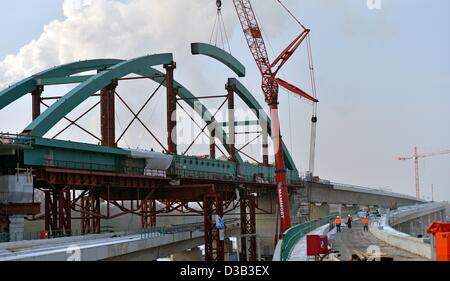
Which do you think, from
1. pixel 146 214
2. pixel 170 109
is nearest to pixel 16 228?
pixel 146 214

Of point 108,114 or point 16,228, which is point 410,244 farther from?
point 108,114

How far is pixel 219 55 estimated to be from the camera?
329 feet

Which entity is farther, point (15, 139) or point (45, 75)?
point (45, 75)

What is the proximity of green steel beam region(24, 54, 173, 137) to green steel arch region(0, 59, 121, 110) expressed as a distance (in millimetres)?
8082

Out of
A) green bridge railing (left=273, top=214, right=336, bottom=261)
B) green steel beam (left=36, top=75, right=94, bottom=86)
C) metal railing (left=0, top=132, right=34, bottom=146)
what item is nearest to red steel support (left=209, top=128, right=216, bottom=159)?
green bridge railing (left=273, top=214, right=336, bottom=261)

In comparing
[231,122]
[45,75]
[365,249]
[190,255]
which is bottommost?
[190,255]

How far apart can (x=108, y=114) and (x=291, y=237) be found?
45.1 meters

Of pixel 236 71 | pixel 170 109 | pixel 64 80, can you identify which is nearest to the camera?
pixel 64 80

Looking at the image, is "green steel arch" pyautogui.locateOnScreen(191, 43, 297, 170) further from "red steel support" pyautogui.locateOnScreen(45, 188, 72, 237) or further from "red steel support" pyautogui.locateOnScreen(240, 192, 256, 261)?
"red steel support" pyautogui.locateOnScreen(45, 188, 72, 237)

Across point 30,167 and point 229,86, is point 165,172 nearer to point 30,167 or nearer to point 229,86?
point 30,167

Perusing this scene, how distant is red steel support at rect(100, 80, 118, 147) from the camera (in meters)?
74.4

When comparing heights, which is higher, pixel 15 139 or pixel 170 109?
pixel 170 109
